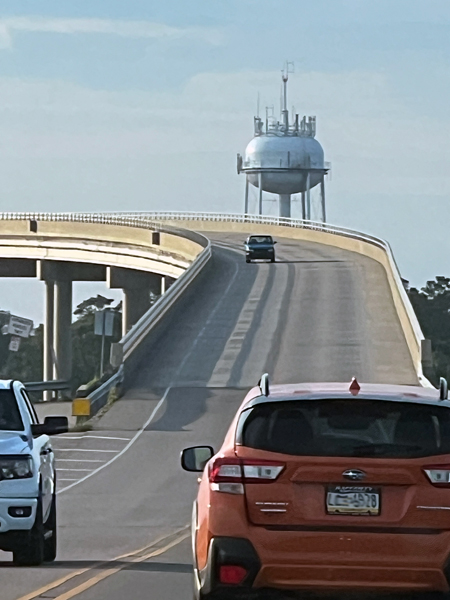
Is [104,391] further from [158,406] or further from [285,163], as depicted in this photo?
[285,163]

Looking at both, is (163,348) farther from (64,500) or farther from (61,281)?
(61,281)

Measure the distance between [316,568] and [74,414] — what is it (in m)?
32.2

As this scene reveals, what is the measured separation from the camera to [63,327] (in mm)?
101000

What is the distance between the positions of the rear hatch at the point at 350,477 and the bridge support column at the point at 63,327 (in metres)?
86.1

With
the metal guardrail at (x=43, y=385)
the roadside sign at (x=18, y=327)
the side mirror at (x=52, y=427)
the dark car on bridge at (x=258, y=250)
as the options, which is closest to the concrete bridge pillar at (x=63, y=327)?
the dark car on bridge at (x=258, y=250)

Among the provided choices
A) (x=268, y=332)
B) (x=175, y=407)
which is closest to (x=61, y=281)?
(x=268, y=332)

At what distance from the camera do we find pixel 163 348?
54031 mm

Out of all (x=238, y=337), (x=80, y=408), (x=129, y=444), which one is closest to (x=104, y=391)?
(x=80, y=408)

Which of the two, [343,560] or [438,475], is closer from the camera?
[343,560]

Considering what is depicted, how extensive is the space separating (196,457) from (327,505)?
5.68 feet

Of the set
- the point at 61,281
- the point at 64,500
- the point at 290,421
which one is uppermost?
the point at 61,281

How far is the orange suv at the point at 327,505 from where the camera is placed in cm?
910

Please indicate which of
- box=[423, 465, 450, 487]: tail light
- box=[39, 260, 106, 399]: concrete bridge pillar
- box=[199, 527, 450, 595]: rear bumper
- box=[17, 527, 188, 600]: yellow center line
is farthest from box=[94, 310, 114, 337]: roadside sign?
box=[39, 260, 106, 399]: concrete bridge pillar

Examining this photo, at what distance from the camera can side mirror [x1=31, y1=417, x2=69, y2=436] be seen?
14.0 metres
